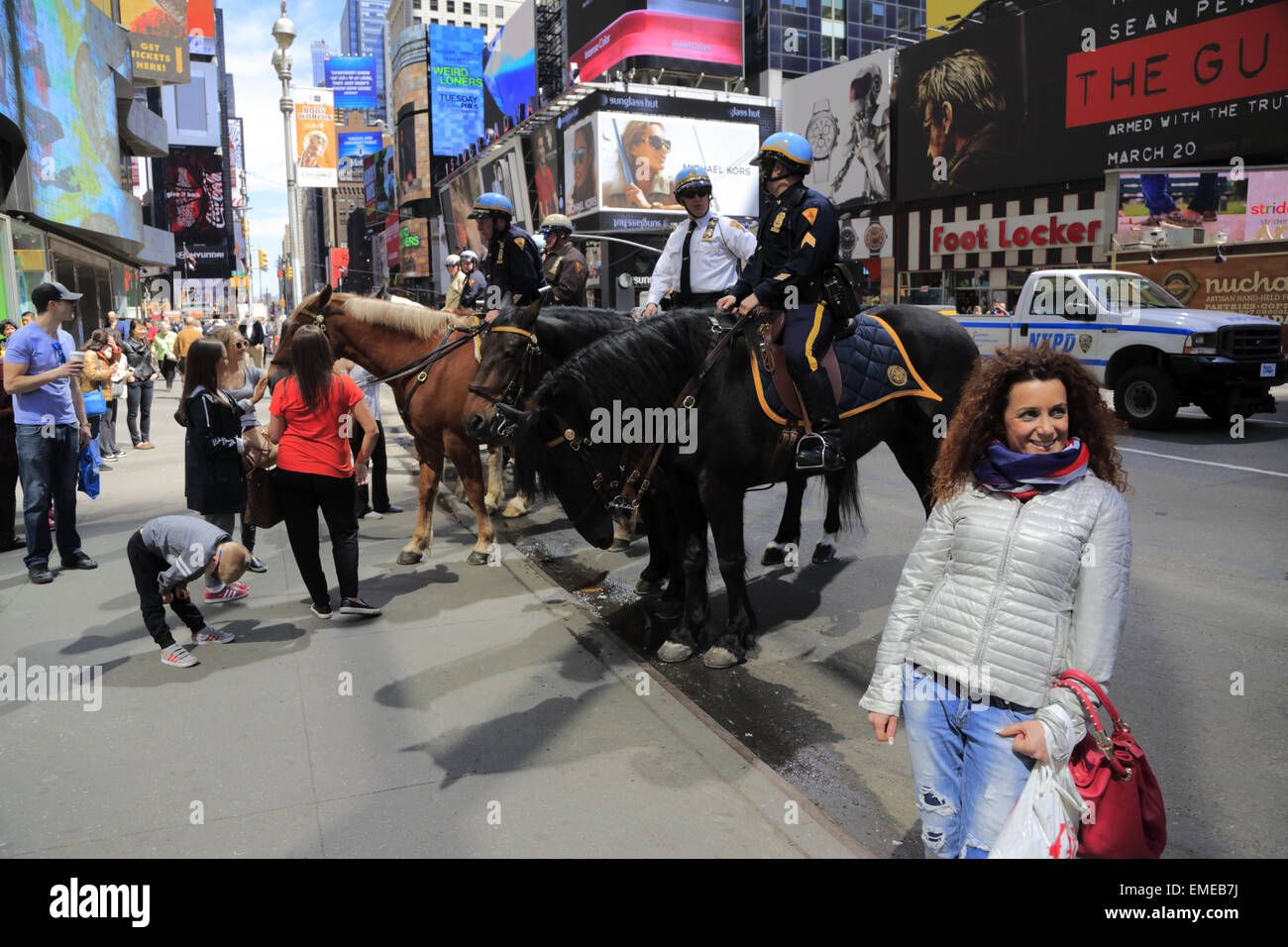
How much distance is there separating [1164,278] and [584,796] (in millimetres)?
18009

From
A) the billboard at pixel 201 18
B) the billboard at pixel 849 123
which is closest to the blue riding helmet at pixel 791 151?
the billboard at pixel 849 123

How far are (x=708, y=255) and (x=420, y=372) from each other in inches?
105

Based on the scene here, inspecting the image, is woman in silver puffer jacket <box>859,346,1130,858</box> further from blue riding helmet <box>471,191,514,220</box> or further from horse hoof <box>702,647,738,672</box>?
blue riding helmet <box>471,191,514,220</box>

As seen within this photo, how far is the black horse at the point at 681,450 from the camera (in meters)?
4.83

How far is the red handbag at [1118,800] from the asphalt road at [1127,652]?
125 centimetres

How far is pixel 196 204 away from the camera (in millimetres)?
65750

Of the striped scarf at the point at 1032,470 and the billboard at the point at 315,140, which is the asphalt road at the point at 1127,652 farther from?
the billboard at the point at 315,140

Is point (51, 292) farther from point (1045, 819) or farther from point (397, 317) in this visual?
point (1045, 819)

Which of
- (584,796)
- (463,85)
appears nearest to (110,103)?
(584,796)

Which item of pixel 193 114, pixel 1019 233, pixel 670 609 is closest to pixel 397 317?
pixel 670 609

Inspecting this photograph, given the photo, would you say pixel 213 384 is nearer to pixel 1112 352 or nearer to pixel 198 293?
pixel 1112 352

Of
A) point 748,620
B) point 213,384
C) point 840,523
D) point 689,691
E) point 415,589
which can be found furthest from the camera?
point 840,523

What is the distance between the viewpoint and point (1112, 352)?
13.8 meters
